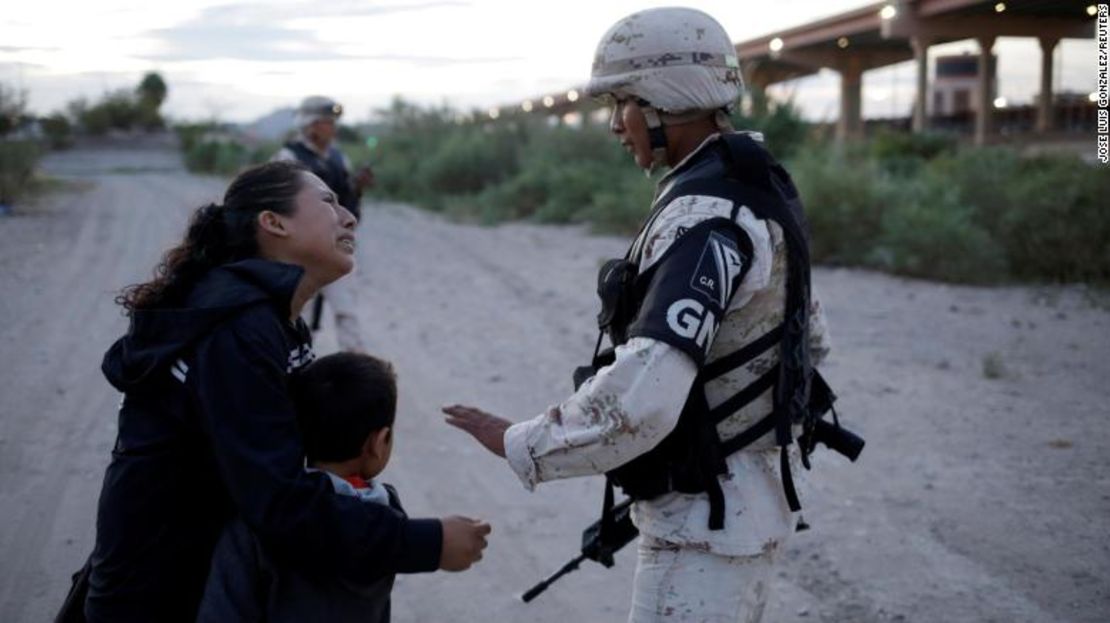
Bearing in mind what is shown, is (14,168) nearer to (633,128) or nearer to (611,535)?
(611,535)

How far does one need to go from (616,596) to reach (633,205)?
525 inches

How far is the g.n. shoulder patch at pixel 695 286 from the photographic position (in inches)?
89.6

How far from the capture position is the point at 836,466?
20.8ft

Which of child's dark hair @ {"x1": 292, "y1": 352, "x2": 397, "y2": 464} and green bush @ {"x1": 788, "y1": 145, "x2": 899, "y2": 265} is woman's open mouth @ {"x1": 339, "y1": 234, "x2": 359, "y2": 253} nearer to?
child's dark hair @ {"x1": 292, "y1": 352, "x2": 397, "y2": 464}

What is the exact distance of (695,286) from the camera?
2299 millimetres

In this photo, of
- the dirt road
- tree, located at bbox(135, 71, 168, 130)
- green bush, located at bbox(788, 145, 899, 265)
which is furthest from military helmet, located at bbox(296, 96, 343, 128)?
tree, located at bbox(135, 71, 168, 130)

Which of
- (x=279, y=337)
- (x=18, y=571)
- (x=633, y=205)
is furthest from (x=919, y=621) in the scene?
(x=633, y=205)

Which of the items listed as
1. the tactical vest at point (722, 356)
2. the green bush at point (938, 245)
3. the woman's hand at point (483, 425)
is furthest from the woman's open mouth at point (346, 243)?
the green bush at point (938, 245)

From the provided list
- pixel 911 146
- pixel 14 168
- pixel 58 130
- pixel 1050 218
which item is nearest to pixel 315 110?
pixel 1050 218

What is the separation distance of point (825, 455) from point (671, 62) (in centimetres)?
445

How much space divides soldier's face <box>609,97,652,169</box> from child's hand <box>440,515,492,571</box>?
3.04 feet

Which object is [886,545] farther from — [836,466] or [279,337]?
[279,337]

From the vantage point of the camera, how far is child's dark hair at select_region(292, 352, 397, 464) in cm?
235

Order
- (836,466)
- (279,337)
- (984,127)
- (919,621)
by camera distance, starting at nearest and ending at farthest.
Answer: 1. (279,337)
2. (919,621)
3. (836,466)
4. (984,127)
